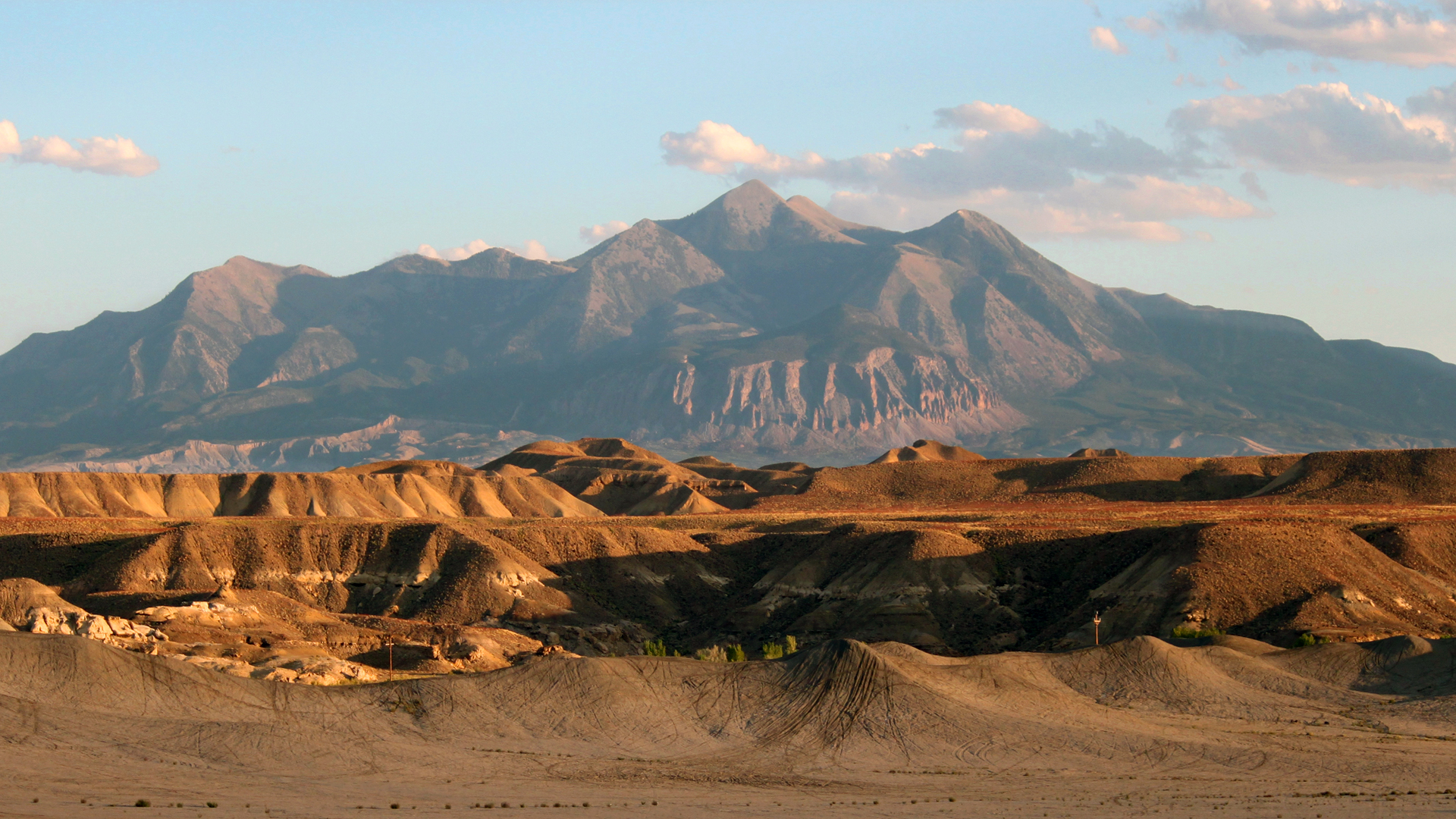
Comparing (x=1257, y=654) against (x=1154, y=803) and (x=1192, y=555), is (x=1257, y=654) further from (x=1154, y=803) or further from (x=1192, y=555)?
(x=1154, y=803)

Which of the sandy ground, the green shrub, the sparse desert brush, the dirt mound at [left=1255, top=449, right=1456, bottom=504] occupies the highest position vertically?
the dirt mound at [left=1255, top=449, right=1456, bottom=504]

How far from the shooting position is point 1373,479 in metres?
171

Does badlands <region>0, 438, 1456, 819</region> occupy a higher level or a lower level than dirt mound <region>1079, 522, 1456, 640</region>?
lower

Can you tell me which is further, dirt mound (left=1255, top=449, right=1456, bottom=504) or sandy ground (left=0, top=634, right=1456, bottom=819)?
dirt mound (left=1255, top=449, right=1456, bottom=504)

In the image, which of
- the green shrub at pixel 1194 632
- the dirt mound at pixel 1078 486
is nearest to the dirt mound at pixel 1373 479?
→ the dirt mound at pixel 1078 486

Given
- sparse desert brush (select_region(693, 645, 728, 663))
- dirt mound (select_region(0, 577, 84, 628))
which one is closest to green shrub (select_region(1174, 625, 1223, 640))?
sparse desert brush (select_region(693, 645, 728, 663))

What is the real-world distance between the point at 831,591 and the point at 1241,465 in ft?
351

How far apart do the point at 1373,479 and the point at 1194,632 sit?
317 feet

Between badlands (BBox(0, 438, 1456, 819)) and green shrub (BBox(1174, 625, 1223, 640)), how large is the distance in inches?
9.8

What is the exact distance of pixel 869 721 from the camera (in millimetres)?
62531

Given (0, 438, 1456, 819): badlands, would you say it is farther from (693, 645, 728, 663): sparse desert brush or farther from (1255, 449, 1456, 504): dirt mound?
(1255, 449, 1456, 504): dirt mound

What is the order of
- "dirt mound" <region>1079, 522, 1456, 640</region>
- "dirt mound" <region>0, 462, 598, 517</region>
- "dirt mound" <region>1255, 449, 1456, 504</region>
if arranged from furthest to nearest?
1. "dirt mound" <region>1255, 449, 1456, 504</region>
2. "dirt mound" <region>0, 462, 598, 517</region>
3. "dirt mound" <region>1079, 522, 1456, 640</region>

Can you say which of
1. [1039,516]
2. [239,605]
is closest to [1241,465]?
[1039,516]

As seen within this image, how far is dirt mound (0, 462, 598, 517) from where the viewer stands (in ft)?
531
